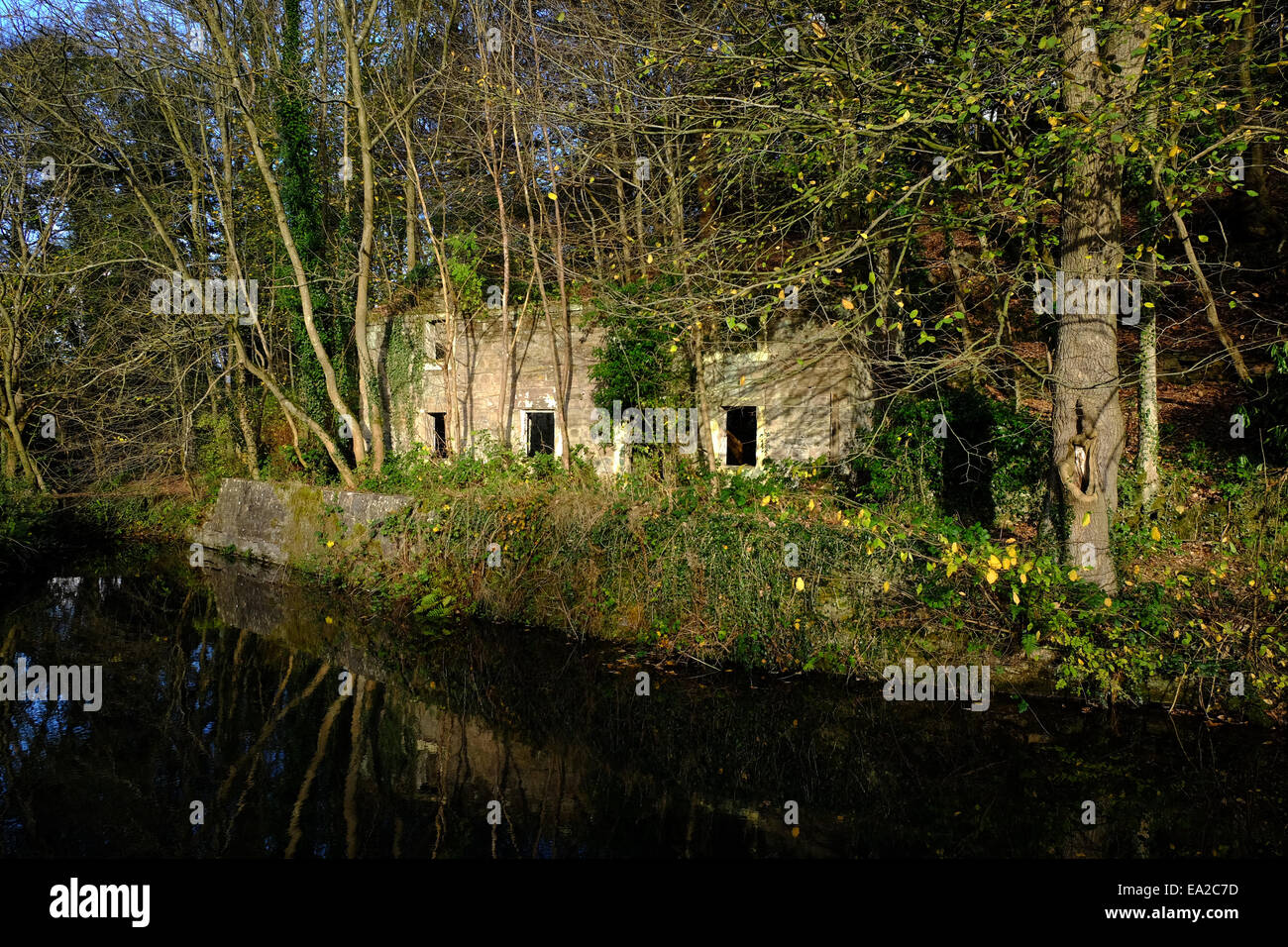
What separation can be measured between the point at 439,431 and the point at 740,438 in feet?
23.2

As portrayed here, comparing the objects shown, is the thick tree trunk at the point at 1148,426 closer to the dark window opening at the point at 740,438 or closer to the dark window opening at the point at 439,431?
the dark window opening at the point at 740,438

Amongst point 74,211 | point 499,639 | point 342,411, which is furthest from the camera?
point 74,211

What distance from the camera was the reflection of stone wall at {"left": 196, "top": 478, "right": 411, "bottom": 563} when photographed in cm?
1238

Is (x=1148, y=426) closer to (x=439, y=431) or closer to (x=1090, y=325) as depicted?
(x=1090, y=325)

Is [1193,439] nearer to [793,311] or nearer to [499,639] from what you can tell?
[793,311]

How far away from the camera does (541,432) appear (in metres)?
16.2

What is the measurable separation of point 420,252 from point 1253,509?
17555 mm

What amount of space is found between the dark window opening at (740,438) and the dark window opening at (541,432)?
374cm

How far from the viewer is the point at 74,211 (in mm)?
16016

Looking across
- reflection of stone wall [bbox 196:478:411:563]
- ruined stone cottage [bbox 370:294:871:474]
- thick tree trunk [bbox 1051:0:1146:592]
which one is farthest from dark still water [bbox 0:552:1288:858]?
ruined stone cottage [bbox 370:294:871:474]

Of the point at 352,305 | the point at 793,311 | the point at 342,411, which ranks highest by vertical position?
the point at 352,305

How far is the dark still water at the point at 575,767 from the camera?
5078mm

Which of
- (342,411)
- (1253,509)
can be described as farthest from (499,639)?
(1253,509)
